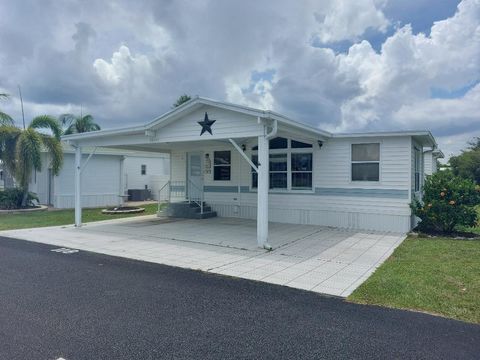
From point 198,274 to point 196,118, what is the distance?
471cm

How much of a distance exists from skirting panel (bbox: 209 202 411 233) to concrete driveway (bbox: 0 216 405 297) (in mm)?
576

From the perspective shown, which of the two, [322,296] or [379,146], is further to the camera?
[379,146]

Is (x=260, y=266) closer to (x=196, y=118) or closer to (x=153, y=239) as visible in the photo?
(x=153, y=239)

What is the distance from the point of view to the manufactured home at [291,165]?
29.7ft

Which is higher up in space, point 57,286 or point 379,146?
point 379,146

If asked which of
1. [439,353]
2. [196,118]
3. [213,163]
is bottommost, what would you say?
[439,353]

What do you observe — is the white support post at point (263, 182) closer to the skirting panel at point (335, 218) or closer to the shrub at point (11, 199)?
the skirting panel at point (335, 218)

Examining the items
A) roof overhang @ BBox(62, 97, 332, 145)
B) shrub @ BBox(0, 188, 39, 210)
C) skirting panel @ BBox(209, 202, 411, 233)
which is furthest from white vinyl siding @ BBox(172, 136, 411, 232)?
shrub @ BBox(0, 188, 39, 210)

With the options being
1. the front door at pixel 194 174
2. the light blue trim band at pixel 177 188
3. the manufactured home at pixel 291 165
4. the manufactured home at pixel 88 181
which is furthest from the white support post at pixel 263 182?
the manufactured home at pixel 88 181

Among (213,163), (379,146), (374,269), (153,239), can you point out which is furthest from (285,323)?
(213,163)

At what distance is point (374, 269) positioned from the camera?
21.8 ft

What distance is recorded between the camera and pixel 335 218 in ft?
38.9

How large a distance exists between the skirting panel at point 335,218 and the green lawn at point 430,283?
2509 mm

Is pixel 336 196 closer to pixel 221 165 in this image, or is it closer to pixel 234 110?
pixel 221 165
